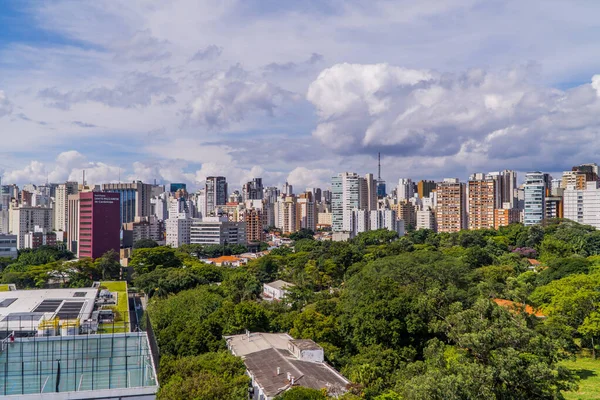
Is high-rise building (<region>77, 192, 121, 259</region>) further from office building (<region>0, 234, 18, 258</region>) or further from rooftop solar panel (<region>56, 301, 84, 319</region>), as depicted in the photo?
rooftop solar panel (<region>56, 301, 84, 319</region>)

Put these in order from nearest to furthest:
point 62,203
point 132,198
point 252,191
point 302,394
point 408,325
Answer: point 302,394
point 408,325
point 62,203
point 132,198
point 252,191

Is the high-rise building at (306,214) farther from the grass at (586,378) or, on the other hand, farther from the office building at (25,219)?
the grass at (586,378)

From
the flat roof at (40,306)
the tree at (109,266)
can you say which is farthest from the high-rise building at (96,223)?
the flat roof at (40,306)

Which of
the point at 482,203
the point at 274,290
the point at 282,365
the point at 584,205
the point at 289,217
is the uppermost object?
the point at 482,203

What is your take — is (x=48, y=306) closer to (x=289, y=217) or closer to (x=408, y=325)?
(x=408, y=325)

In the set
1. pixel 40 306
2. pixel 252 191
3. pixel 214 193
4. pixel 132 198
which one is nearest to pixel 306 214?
pixel 214 193

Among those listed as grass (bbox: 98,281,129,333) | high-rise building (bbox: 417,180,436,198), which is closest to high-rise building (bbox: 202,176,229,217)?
high-rise building (bbox: 417,180,436,198)

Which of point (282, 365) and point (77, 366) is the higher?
point (282, 365)
